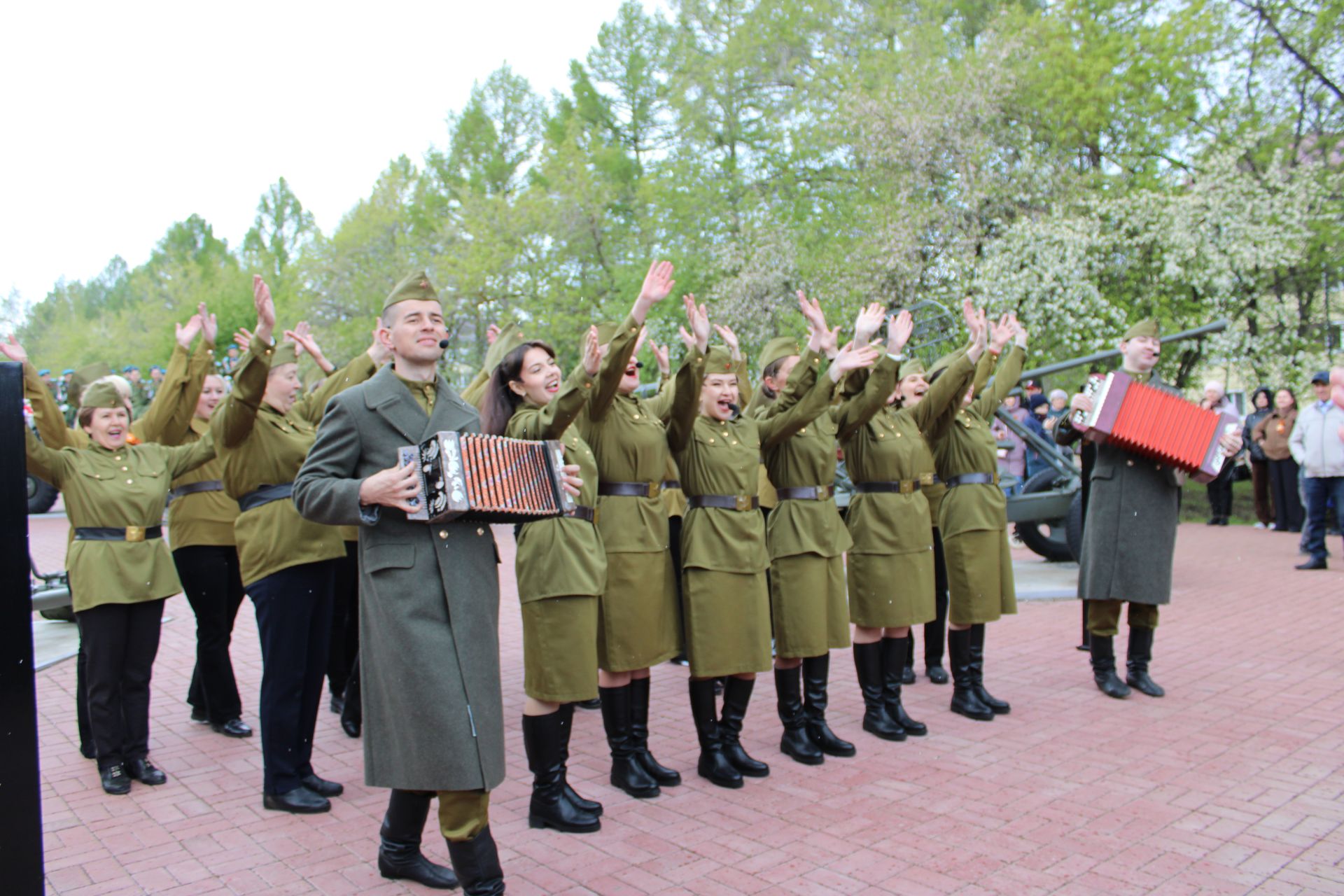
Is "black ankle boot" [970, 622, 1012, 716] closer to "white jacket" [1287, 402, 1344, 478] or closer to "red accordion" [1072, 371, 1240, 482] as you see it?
"red accordion" [1072, 371, 1240, 482]

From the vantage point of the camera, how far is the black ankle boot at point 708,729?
203 inches

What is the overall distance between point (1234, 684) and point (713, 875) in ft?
13.9

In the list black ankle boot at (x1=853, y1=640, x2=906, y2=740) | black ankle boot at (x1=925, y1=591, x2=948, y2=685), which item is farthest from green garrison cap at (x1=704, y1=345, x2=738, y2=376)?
black ankle boot at (x1=925, y1=591, x2=948, y2=685)

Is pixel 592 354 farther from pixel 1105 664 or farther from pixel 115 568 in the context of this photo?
pixel 1105 664

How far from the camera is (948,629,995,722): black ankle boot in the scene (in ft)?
20.3

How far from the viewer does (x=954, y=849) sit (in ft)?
13.8

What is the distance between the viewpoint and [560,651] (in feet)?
14.9

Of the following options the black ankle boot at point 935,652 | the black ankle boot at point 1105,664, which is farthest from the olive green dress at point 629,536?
the black ankle boot at point 1105,664

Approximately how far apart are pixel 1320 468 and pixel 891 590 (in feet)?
26.7

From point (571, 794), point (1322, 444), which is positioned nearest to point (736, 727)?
point (571, 794)

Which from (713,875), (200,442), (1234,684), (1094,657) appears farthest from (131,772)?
(1234,684)

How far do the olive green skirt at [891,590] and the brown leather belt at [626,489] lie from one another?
1.50 m

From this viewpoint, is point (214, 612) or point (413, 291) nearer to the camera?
point (413, 291)

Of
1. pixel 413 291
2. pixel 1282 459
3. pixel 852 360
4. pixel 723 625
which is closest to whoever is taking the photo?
pixel 413 291
